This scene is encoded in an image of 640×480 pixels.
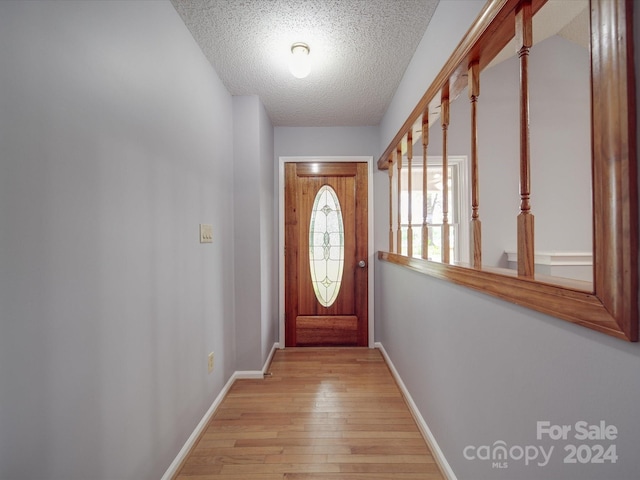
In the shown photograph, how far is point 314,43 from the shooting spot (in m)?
1.93

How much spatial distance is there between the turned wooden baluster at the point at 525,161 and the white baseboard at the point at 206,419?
72.8 inches

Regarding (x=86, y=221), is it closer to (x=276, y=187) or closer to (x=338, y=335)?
(x=276, y=187)

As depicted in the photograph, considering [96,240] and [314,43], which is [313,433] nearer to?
[96,240]

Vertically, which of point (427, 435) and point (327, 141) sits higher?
point (327, 141)

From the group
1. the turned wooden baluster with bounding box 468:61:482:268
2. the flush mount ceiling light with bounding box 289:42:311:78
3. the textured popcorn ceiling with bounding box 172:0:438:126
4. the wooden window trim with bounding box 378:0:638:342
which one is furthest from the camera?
the flush mount ceiling light with bounding box 289:42:311:78

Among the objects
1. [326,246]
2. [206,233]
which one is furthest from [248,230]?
[326,246]

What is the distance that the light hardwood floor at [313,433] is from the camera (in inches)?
62.2

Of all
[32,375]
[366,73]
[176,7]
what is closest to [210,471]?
[32,375]

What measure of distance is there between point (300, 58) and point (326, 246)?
193 centimetres

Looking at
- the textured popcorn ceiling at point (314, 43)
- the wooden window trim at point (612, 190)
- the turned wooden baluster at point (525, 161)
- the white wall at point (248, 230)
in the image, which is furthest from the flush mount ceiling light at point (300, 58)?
the wooden window trim at point (612, 190)

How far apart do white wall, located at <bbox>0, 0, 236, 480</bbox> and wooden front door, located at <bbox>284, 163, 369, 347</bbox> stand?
161 centimetres

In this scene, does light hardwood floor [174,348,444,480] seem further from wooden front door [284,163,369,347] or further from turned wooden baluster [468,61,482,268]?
turned wooden baluster [468,61,482,268]

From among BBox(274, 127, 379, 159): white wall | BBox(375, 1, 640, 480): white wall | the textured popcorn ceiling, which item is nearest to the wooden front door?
BBox(274, 127, 379, 159): white wall

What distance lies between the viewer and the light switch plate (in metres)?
1.96
